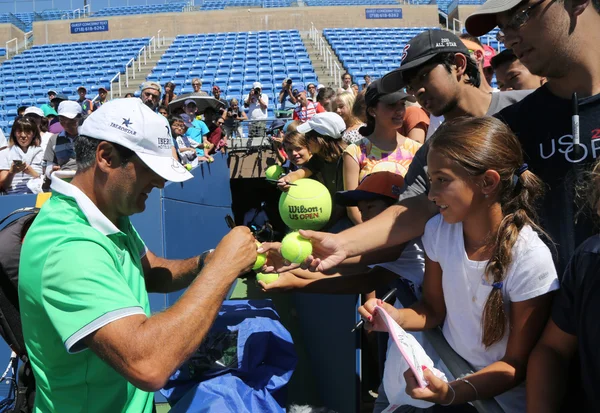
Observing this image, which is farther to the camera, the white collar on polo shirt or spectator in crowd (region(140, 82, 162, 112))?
spectator in crowd (region(140, 82, 162, 112))

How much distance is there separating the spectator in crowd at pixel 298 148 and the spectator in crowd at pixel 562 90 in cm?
314

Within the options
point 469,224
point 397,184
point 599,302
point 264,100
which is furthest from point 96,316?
point 264,100

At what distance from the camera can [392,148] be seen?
3.81 m

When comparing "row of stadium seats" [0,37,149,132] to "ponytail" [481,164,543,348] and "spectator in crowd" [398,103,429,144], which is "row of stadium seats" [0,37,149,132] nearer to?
"spectator in crowd" [398,103,429,144]

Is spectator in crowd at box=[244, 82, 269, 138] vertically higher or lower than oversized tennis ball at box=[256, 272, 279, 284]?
higher

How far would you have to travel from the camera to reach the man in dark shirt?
1.44 metres

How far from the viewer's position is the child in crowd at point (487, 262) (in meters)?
1.52

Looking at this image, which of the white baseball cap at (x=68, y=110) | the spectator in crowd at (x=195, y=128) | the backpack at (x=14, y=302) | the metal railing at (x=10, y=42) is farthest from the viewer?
the metal railing at (x=10, y=42)

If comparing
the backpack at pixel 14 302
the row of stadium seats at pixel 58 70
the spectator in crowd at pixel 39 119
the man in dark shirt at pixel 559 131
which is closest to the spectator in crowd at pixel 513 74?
the man in dark shirt at pixel 559 131

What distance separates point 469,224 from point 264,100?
1014cm

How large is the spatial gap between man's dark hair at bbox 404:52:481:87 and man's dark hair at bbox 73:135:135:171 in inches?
50.1

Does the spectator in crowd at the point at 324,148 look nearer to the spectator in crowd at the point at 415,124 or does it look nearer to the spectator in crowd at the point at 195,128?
the spectator in crowd at the point at 415,124

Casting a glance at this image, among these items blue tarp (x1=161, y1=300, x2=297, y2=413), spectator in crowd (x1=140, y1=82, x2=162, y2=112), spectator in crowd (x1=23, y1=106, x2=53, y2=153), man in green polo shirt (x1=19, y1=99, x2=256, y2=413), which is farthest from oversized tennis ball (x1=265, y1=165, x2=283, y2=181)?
man in green polo shirt (x1=19, y1=99, x2=256, y2=413)

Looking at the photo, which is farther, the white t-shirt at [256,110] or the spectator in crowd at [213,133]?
the white t-shirt at [256,110]
